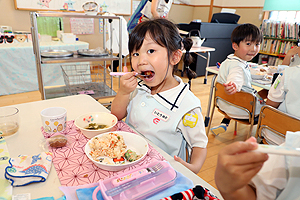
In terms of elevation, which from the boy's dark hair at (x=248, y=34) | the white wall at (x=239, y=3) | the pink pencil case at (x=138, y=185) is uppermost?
the white wall at (x=239, y=3)

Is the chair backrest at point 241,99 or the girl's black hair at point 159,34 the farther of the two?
the chair backrest at point 241,99

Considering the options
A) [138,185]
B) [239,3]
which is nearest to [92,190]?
[138,185]

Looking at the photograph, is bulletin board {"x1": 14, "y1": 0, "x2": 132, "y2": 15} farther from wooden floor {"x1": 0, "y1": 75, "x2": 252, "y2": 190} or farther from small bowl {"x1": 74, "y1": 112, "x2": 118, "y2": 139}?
small bowl {"x1": 74, "y1": 112, "x2": 118, "y2": 139}

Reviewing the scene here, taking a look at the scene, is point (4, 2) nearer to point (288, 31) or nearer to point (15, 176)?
point (15, 176)

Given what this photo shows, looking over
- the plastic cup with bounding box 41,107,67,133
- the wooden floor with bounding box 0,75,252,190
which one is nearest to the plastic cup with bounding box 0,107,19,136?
the plastic cup with bounding box 41,107,67,133

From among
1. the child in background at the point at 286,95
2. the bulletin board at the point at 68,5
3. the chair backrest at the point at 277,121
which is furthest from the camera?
the bulletin board at the point at 68,5

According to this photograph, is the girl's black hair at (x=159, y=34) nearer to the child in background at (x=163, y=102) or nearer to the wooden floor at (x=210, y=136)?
the child in background at (x=163, y=102)

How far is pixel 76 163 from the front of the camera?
65 centimetres

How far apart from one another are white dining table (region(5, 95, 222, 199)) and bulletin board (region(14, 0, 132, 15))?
3359mm

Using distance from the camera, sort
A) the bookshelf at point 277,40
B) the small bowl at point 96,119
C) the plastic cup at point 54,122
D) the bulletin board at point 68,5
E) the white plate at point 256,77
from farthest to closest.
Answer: the bookshelf at point 277,40
the bulletin board at point 68,5
the white plate at point 256,77
the small bowl at point 96,119
the plastic cup at point 54,122

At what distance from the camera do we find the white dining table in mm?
552

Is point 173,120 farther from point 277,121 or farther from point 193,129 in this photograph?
point 277,121

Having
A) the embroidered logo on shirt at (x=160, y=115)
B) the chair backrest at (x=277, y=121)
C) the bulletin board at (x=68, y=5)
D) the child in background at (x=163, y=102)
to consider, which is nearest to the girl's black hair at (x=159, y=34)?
the child in background at (x=163, y=102)

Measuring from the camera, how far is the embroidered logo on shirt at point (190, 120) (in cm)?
88
